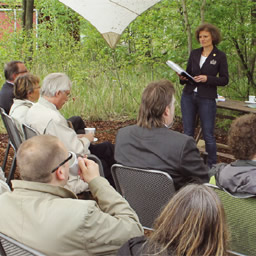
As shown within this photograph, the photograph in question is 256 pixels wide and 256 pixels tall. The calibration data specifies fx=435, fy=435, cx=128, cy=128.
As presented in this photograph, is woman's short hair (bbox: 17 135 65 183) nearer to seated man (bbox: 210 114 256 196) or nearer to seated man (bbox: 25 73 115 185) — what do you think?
seated man (bbox: 210 114 256 196)

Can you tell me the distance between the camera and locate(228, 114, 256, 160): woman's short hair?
97.7 inches

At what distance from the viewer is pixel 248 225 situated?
2346mm

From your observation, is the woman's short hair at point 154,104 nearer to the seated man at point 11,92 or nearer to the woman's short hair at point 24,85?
the woman's short hair at point 24,85

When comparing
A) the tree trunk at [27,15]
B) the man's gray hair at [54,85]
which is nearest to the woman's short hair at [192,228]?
the man's gray hair at [54,85]

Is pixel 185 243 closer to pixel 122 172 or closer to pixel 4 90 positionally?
pixel 122 172

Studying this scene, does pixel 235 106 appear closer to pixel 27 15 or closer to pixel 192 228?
pixel 192 228

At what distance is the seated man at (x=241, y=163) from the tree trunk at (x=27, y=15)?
8431mm

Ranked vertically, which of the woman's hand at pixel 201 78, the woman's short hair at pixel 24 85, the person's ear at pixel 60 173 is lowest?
the person's ear at pixel 60 173

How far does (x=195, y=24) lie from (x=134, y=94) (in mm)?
1879

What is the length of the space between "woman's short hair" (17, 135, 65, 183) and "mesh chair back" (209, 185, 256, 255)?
0.90m

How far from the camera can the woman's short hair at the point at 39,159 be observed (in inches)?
76.3

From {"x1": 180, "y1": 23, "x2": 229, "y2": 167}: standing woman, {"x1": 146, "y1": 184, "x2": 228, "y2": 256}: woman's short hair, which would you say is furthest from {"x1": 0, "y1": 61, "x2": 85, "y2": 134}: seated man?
{"x1": 146, "y1": 184, "x2": 228, "y2": 256}: woman's short hair

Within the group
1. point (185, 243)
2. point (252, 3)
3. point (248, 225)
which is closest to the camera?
point (185, 243)

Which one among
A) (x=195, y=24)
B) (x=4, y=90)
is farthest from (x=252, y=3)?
(x=4, y=90)
